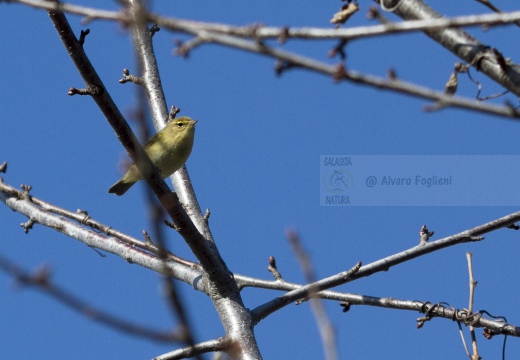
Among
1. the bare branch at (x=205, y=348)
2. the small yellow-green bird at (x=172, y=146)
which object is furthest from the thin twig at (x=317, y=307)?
the small yellow-green bird at (x=172, y=146)

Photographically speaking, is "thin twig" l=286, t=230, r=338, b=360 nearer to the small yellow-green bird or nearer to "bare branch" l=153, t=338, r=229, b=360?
"bare branch" l=153, t=338, r=229, b=360

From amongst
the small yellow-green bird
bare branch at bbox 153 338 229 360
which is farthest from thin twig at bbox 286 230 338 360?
the small yellow-green bird

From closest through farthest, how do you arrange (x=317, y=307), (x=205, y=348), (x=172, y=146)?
(x=317, y=307) → (x=205, y=348) → (x=172, y=146)

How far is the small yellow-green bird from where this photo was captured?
6605 mm

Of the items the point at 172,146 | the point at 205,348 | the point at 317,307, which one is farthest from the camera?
the point at 172,146

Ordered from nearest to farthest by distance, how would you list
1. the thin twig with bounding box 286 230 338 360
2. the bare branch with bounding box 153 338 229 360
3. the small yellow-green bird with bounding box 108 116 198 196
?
the thin twig with bounding box 286 230 338 360 < the bare branch with bounding box 153 338 229 360 < the small yellow-green bird with bounding box 108 116 198 196

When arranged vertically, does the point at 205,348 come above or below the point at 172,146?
below

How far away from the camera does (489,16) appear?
1.63 m

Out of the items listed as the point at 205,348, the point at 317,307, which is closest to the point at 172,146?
the point at 205,348

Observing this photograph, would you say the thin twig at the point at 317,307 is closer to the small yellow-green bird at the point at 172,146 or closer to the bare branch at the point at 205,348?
the bare branch at the point at 205,348

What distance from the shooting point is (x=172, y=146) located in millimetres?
6906

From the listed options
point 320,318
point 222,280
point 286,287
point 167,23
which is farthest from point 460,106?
point 286,287

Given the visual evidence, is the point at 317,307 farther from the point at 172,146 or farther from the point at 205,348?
the point at 172,146

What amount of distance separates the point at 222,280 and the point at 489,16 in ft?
10.2
